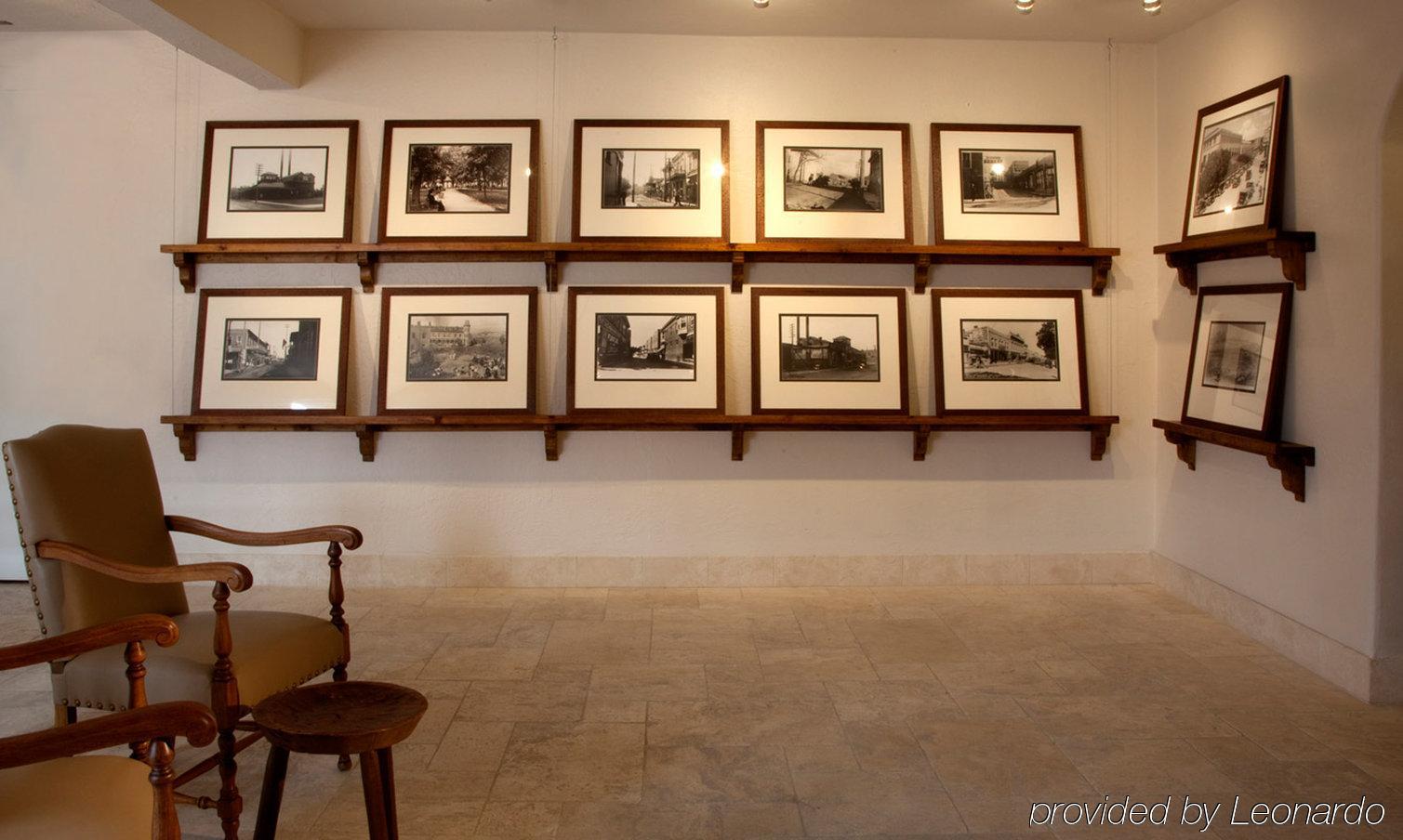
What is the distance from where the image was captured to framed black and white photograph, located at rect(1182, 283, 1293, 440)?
4.69 meters

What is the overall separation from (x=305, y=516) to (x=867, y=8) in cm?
411

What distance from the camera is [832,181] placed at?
5832mm

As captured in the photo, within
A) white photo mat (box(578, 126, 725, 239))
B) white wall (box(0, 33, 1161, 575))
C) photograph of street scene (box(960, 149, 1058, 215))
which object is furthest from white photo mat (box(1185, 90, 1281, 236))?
white photo mat (box(578, 126, 725, 239))

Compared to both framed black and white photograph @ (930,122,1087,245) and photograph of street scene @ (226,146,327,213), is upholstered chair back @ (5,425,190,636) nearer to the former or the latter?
photograph of street scene @ (226,146,327,213)

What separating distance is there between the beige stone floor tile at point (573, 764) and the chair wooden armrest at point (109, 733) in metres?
1.36

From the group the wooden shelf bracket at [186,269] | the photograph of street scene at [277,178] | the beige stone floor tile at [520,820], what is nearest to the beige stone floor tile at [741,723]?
the beige stone floor tile at [520,820]

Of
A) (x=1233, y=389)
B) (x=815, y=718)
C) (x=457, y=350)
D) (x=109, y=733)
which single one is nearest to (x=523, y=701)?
(x=815, y=718)

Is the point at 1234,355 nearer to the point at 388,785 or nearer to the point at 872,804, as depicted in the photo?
the point at 872,804

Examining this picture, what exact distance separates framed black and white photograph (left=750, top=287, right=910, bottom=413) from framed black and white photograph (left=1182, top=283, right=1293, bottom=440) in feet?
4.89

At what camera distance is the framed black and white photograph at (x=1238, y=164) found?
473 cm

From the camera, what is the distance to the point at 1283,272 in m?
4.59

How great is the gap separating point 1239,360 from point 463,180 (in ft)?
13.4

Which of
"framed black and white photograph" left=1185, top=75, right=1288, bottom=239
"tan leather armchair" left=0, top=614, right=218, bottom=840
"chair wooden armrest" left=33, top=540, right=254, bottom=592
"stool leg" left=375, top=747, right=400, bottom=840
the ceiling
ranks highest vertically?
the ceiling

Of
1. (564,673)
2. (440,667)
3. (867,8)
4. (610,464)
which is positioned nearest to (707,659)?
(564,673)
